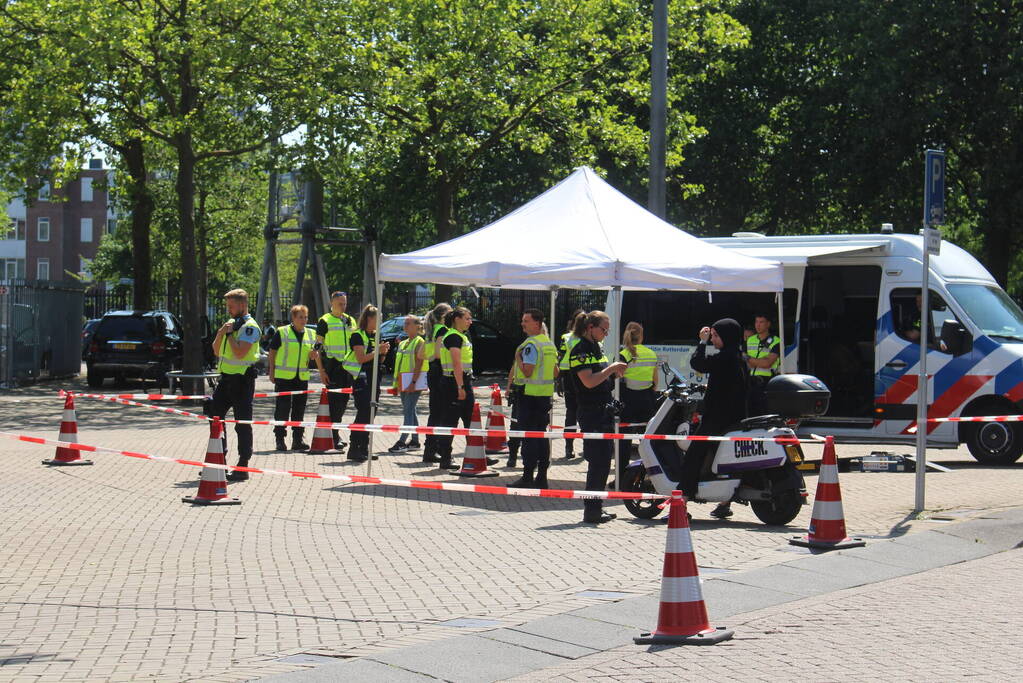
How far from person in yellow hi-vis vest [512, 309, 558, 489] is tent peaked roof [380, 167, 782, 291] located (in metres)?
0.58

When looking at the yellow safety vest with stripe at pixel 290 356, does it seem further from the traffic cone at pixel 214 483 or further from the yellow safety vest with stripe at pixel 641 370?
the yellow safety vest with stripe at pixel 641 370

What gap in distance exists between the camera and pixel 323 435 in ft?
52.6

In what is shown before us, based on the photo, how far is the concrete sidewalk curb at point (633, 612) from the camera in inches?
235

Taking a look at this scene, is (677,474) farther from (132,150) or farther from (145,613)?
(132,150)

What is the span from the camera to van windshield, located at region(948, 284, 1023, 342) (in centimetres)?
1611

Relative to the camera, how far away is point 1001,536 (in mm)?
10219

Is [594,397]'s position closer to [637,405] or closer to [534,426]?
[534,426]

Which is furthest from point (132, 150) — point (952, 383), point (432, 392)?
point (952, 383)

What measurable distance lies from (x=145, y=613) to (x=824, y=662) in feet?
11.5

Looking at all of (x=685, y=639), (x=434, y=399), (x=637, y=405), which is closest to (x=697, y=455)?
(x=637, y=405)

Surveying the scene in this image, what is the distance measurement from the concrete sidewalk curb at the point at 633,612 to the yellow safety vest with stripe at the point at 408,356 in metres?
6.83

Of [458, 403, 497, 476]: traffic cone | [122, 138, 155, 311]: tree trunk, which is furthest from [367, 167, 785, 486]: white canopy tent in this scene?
[122, 138, 155, 311]: tree trunk

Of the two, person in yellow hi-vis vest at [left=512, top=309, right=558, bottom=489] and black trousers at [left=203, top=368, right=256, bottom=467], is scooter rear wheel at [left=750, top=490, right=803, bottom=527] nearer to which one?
person in yellow hi-vis vest at [left=512, top=309, right=558, bottom=489]

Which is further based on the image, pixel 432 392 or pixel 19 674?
pixel 432 392
